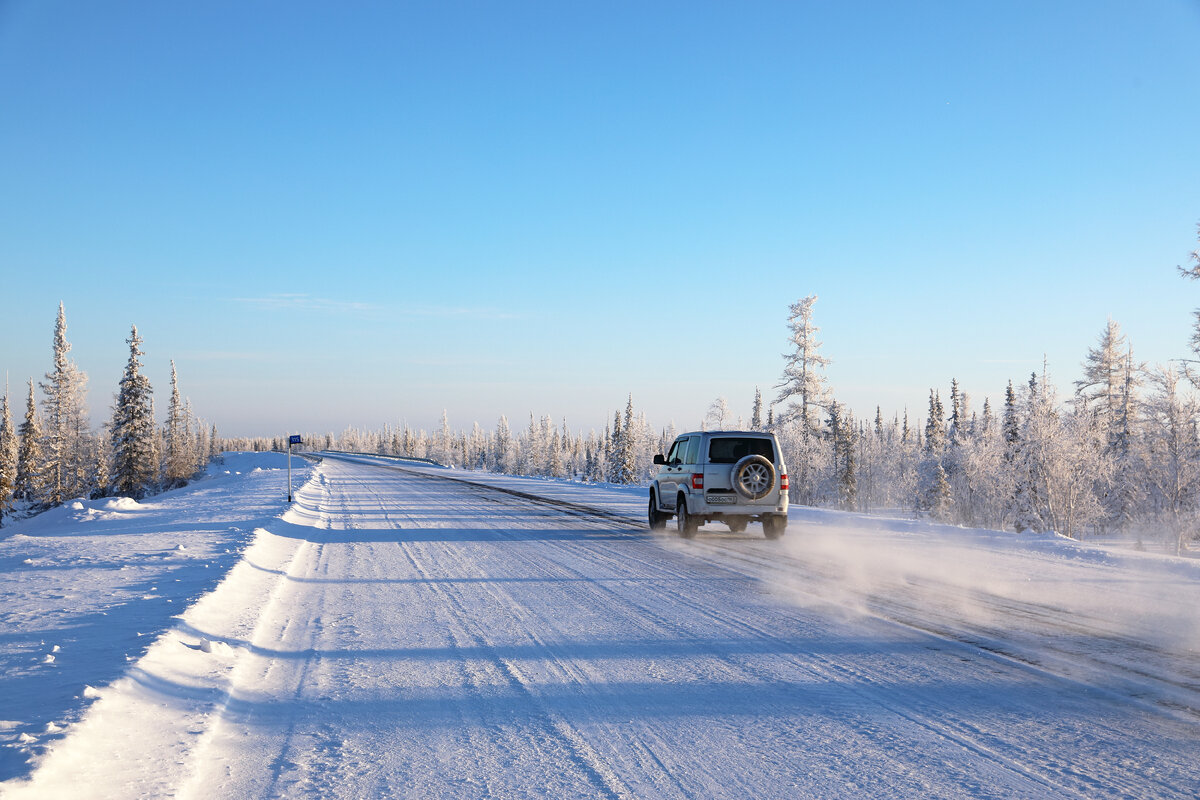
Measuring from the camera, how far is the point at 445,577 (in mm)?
10367

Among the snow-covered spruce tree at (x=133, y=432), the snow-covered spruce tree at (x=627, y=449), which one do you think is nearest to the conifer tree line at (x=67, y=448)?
the snow-covered spruce tree at (x=133, y=432)

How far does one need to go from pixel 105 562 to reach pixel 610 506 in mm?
15277

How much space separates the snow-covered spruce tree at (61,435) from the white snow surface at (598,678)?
60.2 metres

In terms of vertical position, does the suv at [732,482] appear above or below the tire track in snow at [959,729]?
above

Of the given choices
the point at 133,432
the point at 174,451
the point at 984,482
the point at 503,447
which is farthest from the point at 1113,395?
the point at 503,447

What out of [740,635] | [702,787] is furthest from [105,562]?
[702,787]

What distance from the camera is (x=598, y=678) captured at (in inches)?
219

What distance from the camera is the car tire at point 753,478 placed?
583 inches

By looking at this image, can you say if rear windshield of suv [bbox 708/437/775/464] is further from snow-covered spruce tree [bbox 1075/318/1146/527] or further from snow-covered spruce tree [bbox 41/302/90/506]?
snow-covered spruce tree [bbox 41/302/90/506]

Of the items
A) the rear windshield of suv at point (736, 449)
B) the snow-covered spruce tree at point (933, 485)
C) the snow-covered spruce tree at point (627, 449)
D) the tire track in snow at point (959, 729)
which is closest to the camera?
the tire track in snow at point (959, 729)

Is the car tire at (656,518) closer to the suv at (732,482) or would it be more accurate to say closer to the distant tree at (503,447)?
the suv at (732,482)

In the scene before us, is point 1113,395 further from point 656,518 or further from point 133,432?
point 133,432

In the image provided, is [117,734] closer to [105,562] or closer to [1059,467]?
[105,562]

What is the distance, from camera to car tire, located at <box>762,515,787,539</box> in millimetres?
15125
